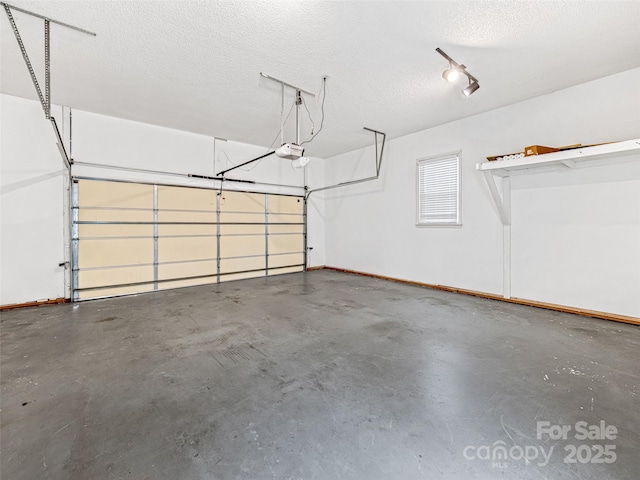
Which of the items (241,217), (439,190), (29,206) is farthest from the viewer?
(241,217)

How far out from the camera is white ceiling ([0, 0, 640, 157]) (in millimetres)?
2322

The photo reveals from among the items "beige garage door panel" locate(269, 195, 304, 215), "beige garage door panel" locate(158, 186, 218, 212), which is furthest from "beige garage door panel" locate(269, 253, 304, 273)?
"beige garage door panel" locate(158, 186, 218, 212)

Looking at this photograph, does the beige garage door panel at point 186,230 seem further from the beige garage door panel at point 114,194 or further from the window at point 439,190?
the window at point 439,190

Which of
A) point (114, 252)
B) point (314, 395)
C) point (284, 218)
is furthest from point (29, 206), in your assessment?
point (314, 395)

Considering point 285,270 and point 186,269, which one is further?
point 285,270

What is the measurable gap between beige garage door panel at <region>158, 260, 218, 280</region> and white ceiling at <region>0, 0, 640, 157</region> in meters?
2.73

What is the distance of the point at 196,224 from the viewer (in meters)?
5.54

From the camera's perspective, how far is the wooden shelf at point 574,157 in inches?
110

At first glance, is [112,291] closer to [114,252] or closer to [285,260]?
[114,252]

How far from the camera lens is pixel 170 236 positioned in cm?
523

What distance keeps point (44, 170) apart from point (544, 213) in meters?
7.25

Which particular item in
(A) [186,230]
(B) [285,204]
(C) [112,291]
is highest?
(B) [285,204]

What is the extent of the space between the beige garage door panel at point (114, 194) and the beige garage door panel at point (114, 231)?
356 mm

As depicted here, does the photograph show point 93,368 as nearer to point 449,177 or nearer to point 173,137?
point 173,137
